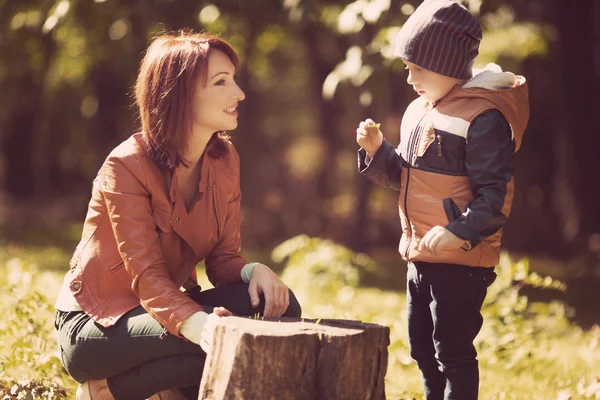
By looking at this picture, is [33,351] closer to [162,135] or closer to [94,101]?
[162,135]

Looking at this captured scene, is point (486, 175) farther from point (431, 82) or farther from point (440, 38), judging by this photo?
point (440, 38)

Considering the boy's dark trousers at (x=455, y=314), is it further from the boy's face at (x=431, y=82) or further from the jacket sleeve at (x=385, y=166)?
the boy's face at (x=431, y=82)

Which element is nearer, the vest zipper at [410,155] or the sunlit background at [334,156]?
the vest zipper at [410,155]

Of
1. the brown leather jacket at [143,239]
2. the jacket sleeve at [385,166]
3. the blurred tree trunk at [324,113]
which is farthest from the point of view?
the blurred tree trunk at [324,113]

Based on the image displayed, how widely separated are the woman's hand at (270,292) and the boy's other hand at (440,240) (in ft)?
2.33

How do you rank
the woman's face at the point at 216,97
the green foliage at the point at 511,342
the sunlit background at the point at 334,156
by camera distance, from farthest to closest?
the sunlit background at the point at 334,156 < the green foliage at the point at 511,342 < the woman's face at the point at 216,97

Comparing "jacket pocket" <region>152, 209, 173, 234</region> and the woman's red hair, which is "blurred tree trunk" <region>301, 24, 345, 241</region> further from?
"jacket pocket" <region>152, 209, 173, 234</region>

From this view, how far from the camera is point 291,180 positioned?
2541 cm

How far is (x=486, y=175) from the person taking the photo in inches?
124

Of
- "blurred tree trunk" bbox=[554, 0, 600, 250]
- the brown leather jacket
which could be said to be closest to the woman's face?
the brown leather jacket

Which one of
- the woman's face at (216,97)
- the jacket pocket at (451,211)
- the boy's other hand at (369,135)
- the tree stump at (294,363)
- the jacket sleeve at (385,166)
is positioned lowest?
the tree stump at (294,363)

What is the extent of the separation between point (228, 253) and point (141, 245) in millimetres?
584

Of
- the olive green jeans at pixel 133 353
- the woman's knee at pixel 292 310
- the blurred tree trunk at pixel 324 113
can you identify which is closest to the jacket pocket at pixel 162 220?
the olive green jeans at pixel 133 353

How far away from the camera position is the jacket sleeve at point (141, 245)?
10.8 feet
